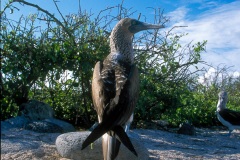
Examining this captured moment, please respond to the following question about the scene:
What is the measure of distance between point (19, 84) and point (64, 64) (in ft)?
2.30

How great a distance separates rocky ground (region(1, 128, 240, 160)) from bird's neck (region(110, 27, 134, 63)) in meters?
1.20

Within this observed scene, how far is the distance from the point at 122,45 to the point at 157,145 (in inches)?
89.0

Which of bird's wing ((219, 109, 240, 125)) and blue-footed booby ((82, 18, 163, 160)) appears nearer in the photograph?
blue-footed booby ((82, 18, 163, 160))

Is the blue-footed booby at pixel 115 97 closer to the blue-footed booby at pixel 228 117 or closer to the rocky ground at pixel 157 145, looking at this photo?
the rocky ground at pixel 157 145

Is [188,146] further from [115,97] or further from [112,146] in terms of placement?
[115,97]

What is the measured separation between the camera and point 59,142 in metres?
3.87

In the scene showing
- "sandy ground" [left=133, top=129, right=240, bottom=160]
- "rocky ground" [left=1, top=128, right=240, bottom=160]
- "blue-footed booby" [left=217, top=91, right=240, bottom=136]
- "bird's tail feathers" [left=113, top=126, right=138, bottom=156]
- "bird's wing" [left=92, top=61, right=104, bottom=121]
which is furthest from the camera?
"blue-footed booby" [left=217, top=91, right=240, bottom=136]

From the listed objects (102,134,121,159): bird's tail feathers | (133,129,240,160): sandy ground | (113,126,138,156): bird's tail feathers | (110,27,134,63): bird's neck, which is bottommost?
(133,129,240,160): sandy ground

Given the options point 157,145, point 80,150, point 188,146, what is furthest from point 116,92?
point 188,146

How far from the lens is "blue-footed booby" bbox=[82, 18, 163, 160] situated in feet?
8.02

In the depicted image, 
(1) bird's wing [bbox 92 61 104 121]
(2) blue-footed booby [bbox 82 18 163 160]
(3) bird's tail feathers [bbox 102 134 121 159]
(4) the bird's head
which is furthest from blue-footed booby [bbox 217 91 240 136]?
(3) bird's tail feathers [bbox 102 134 121 159]

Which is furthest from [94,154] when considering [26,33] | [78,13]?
[78,13]

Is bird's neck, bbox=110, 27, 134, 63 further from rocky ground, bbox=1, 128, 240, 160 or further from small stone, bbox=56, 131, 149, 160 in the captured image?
rocky ground, bbox=1, 128, 240, 160

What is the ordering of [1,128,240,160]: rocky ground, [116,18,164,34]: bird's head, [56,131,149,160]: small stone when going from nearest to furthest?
[1,128,240,160]: rocky ground
[116,18,164,34]: bird's head
[56,131,149,160]: small stone
